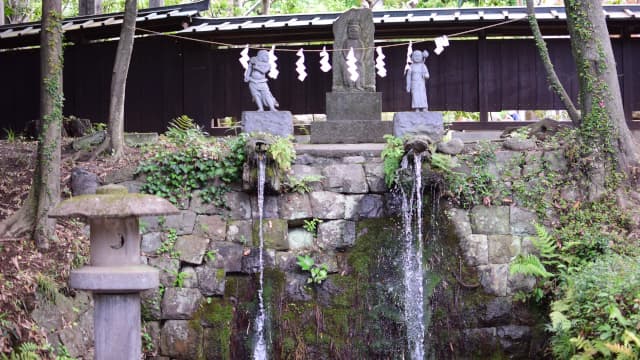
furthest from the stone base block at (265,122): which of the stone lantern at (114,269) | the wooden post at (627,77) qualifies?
the wooden post at (627,77)

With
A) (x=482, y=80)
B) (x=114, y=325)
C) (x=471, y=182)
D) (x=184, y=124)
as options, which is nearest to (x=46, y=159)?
(x=114, y=325)

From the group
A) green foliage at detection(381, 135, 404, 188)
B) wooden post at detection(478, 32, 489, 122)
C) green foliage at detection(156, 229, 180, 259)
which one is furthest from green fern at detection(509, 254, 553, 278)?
wooden post at detection(478, 32, 489, 122)

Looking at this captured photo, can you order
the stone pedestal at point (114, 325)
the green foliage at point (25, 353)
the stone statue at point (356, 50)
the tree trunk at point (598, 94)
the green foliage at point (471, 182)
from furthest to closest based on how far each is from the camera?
1. the stone statue at point (356, 50)
2. the tree trunk at point (598, 94)
3. the green foliage at point (471, 182)
4. the green foliage at point (25, 353)
5. the stone pedestal at point (114, 325)

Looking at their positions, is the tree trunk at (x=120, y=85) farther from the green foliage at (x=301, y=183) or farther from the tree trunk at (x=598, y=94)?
the tree trunk at (x=598, y=94)

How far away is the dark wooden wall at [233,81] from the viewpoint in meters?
16.8

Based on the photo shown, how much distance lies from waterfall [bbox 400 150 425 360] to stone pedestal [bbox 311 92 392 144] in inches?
90.2

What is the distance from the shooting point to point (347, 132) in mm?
13648

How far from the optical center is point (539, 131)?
13078mm

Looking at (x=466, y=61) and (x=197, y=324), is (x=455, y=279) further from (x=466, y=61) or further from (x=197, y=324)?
(x=466, y=61)

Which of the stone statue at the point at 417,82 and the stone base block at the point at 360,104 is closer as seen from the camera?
the stone statue at the point at 417,82

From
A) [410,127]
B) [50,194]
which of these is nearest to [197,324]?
[50,194]

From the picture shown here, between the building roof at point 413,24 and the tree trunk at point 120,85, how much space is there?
3715 mm

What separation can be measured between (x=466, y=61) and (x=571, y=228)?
21.3 ft

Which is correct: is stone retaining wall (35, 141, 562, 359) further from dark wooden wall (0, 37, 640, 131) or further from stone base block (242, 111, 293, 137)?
dark wooden wall (0, 37, 640, 131)
